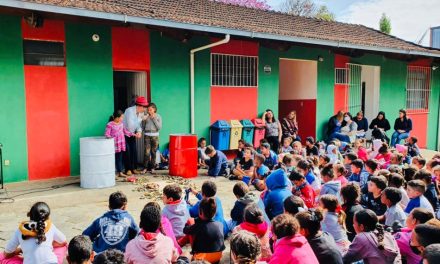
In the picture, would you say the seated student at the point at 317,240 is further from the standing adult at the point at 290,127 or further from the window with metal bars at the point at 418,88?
the window with metal bars at the point at 418,88

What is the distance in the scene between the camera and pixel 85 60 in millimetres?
8328

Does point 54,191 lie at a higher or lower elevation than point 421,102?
lower

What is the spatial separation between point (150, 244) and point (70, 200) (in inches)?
155

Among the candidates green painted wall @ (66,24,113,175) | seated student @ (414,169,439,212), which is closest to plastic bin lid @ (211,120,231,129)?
green painted wall @ (66,24,113,175)

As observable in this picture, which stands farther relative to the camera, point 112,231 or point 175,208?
point 175,208

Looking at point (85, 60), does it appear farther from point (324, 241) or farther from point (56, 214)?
point (324, 241)

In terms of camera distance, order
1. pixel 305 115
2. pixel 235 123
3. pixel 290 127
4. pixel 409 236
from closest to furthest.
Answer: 1. pixel 409 236
2. pixel 235 123
3. pixel 290 127
4. pixel 305 115

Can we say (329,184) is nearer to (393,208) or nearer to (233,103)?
(393,208)

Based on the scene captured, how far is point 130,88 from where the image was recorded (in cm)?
996

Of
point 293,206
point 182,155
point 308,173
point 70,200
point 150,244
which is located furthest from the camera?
point 182,155

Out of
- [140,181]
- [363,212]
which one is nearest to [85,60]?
[140,181]

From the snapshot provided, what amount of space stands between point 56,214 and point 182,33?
5.00 m

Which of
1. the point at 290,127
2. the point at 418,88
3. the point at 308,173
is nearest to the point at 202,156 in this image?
the point at 290,127

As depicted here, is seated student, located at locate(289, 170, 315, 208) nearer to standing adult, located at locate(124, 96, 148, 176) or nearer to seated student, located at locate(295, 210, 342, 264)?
seated student, located at locate(295, 210, 342, 264)
